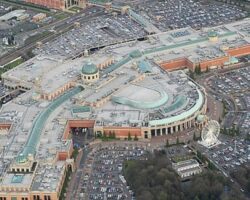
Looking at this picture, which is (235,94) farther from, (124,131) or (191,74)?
(124,131)

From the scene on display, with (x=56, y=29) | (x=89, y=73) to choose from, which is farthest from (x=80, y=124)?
(x=56, y=29)

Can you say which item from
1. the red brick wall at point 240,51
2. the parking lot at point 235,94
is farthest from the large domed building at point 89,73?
Result: the red brick wall at point 240,51

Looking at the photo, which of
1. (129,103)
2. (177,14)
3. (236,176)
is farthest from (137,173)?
(177,14)

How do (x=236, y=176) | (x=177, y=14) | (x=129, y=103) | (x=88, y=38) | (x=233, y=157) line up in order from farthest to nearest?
1. (x=177, y=14)
2. (x=88, y=38)
3. (x=129, y=103)
4. (x=233, y=157)
5. (x=236, y=176)

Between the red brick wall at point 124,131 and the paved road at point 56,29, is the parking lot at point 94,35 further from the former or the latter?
the red brick wall at point 124,131

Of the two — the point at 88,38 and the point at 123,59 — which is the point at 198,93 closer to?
the point at 123,59

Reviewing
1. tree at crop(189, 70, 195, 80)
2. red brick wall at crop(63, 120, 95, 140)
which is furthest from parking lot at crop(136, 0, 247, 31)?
red brick wall at crop(63, 120, 95, 140)
